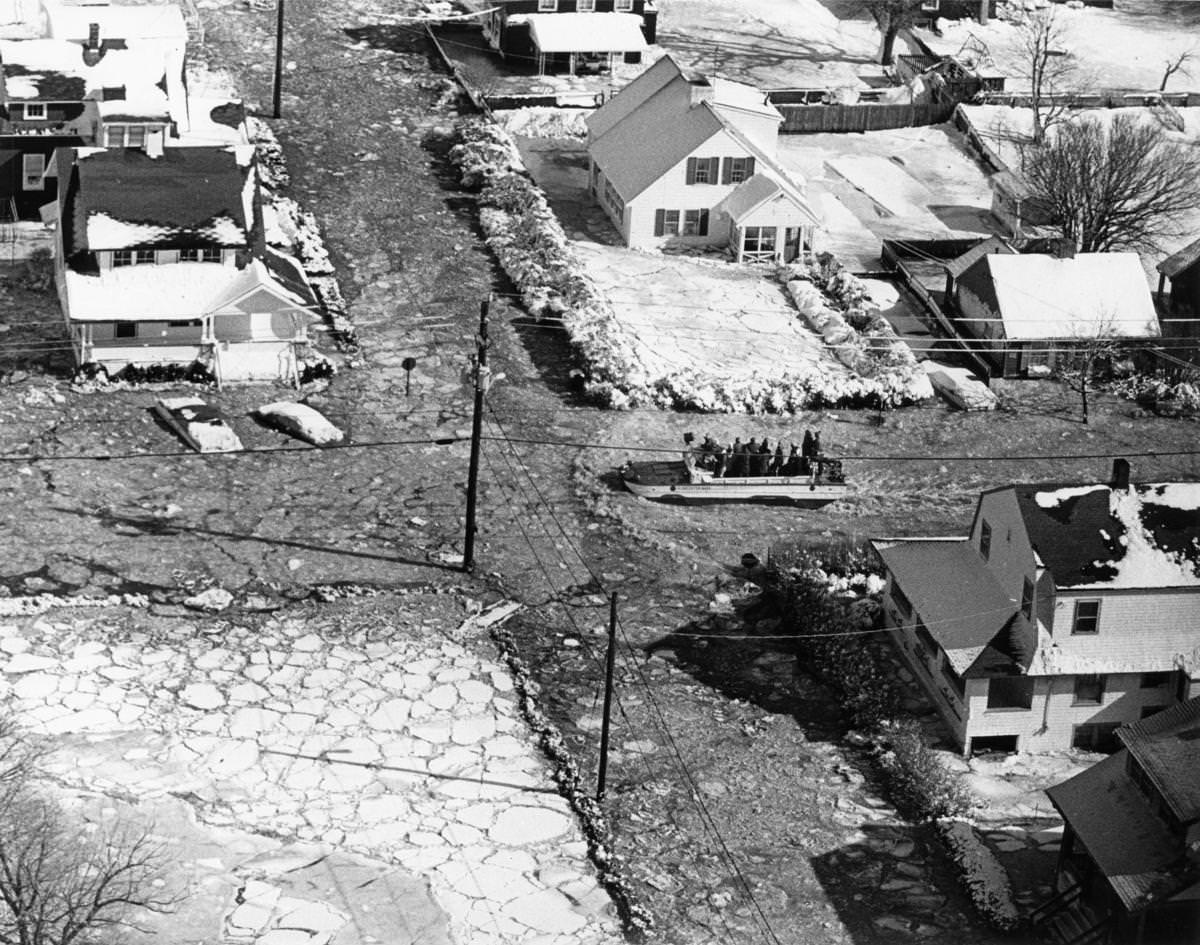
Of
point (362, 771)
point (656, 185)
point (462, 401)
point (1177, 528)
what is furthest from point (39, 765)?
point (656, 185)

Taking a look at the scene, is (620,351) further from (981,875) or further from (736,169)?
(981,875)

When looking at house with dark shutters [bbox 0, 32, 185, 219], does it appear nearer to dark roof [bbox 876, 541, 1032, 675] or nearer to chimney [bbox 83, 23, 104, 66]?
chimney [bbox 83, 23, 104, 66]

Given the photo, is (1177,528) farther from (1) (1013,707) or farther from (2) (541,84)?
(2) (541,84)

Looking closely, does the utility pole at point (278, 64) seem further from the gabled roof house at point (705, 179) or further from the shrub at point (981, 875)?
the shrub at point (981, 875)

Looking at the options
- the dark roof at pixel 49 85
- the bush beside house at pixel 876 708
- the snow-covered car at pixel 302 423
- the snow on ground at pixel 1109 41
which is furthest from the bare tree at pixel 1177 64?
the snow-covered car at pixel 302 423

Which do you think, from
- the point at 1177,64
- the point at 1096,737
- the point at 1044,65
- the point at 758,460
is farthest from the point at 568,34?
the point at 1096,737

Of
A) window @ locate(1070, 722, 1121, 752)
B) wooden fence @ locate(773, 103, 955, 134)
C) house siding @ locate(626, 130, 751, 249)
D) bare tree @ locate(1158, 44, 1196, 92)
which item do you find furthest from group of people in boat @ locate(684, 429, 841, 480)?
bare tree @ locate(1158, 44, 1196, 92)

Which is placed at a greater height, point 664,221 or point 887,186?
point 664,221
